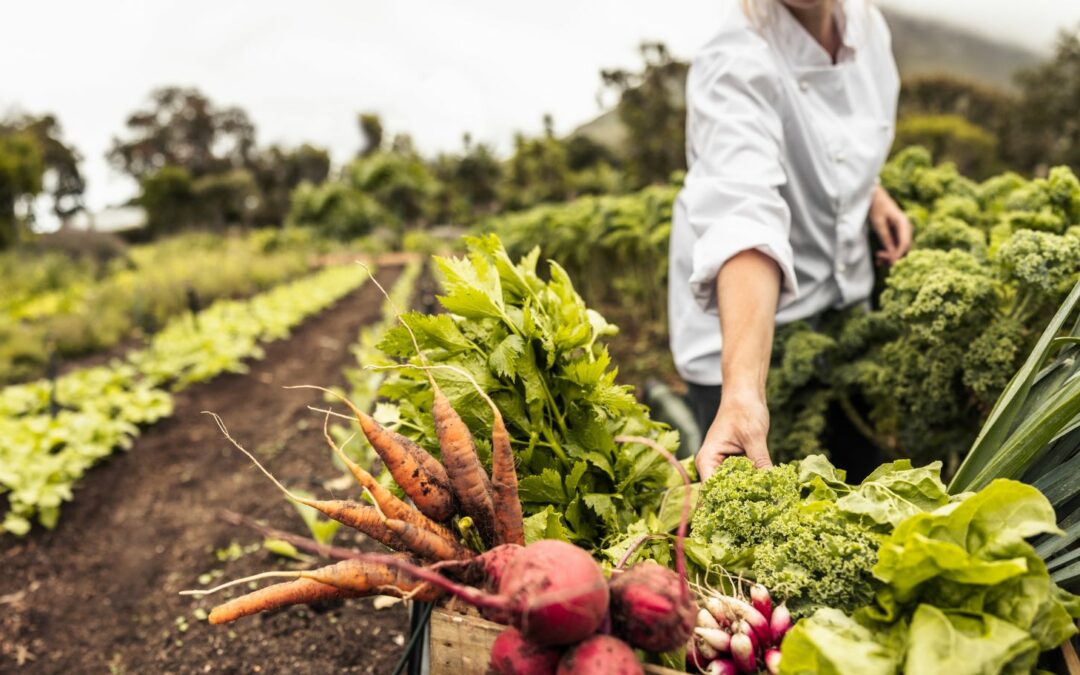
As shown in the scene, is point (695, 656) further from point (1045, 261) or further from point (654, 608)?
point (1045, 261)

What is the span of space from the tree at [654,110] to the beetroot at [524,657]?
514 inches

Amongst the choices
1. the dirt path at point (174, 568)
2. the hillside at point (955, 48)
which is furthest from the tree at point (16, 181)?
the hillside at point (955, 48)

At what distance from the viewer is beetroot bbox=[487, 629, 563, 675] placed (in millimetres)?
1035

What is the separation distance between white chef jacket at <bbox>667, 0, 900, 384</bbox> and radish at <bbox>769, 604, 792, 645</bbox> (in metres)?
0.95

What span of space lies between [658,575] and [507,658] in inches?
10.7

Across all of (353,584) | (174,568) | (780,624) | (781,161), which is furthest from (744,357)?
(174,568)

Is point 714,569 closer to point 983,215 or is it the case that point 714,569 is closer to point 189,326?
point 983,215

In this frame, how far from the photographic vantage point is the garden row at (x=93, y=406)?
393 cm

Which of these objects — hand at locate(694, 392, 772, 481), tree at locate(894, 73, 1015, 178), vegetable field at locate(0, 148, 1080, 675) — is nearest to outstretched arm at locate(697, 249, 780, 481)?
hand at locate(694, 392, 772, 481)

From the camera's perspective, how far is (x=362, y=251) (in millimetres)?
27797

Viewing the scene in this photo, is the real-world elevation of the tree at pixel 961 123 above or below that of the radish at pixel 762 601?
above

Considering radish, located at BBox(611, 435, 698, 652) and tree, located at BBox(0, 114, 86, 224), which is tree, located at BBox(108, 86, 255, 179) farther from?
radish, located at BBox(611, 435, 698, 652)

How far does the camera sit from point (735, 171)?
6.54 feet

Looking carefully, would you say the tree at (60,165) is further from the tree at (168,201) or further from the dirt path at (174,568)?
the dirt path at (174,568)
